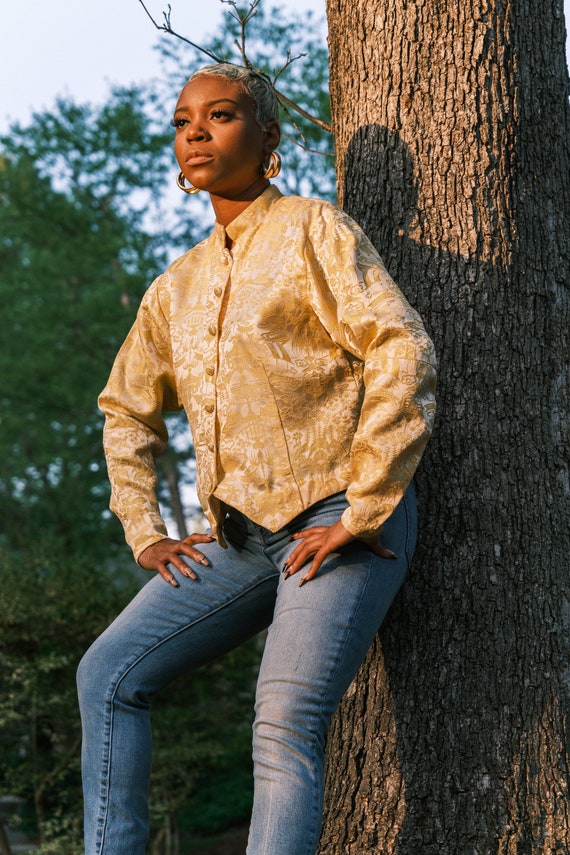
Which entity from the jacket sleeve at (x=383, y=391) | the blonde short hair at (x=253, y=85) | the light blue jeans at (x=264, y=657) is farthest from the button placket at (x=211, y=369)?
the blonde short hair at (x=253, y=85)

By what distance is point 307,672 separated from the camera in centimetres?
220

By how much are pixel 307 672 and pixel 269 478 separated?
48 centimetres

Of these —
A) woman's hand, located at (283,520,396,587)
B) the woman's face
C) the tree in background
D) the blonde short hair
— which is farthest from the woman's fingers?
the tree in background

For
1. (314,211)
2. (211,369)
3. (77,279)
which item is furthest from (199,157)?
(77,279)

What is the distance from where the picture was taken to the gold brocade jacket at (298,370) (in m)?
2.25

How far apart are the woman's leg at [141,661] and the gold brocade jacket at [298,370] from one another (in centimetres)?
18

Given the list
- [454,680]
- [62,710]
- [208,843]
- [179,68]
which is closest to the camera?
[454,680]

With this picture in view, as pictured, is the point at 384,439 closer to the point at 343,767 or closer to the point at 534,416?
the point at 534,416

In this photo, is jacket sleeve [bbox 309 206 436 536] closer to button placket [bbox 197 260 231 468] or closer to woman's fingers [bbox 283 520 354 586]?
woman's fingers [bbox 283 520 354 586]

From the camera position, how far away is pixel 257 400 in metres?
2.46

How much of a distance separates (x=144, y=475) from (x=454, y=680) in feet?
3.30

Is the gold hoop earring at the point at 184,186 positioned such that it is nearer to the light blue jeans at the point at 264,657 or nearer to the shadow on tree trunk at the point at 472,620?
the shadow on tree trunk at the point at 472,620

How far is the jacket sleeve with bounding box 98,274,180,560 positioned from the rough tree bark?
28.2 inches

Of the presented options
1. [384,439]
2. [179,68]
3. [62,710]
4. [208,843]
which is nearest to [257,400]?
[384,439]
